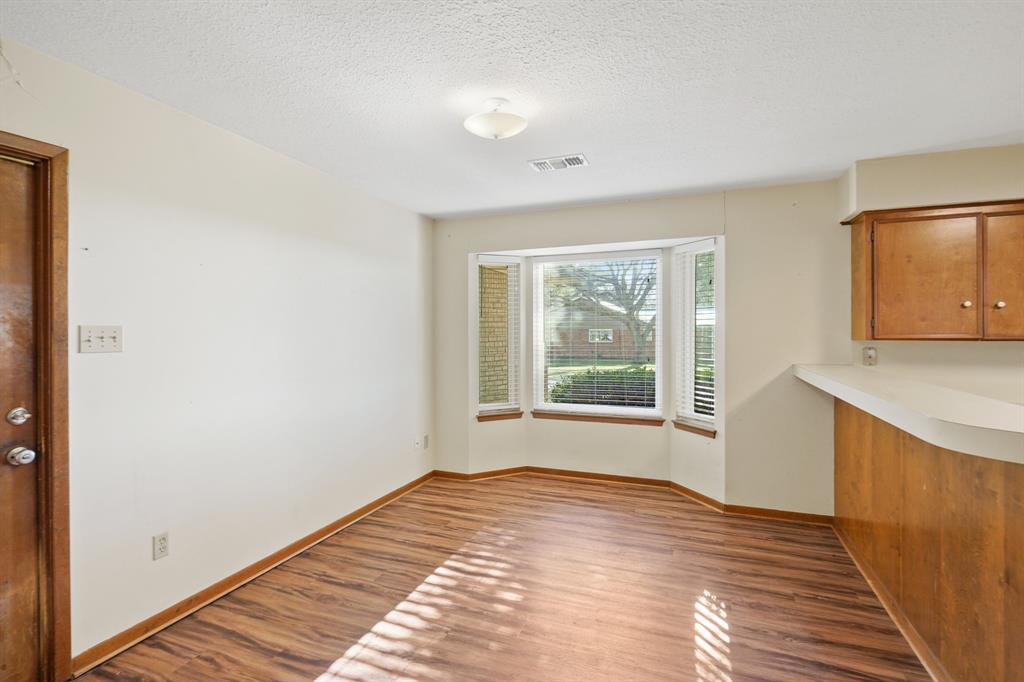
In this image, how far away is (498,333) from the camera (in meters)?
4.77

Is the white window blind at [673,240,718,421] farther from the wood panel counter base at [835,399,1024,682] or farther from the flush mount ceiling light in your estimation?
the flush mount ceiling light

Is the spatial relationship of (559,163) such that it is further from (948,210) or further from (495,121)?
(948,210)

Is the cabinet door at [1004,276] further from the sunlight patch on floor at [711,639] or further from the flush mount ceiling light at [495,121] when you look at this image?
the flush mount ceiling light at [495,121]

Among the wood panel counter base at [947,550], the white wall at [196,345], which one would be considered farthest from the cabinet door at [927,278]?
the white wall at [196,345]

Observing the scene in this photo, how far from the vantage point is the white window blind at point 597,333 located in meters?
4.51

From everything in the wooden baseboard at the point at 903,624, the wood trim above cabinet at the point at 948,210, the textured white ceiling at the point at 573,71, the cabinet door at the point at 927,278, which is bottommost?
the wooden baseboard at the point at 903,624

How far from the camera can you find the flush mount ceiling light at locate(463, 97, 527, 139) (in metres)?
2.31

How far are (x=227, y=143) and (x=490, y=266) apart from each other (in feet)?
8.32

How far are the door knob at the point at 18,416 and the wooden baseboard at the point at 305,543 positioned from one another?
1017mm

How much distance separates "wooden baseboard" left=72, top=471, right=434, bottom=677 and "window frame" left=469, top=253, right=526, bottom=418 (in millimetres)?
1477

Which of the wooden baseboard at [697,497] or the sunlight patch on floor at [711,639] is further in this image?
the wooden baseboard at [697,497]

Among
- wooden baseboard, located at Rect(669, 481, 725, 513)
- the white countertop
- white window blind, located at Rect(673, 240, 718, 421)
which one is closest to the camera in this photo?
the white countertop

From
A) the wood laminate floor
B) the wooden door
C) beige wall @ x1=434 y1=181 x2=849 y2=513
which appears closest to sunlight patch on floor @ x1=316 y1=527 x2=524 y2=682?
the wood laminate floor

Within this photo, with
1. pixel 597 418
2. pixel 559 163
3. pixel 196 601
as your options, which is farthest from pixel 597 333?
pixel 196 601
